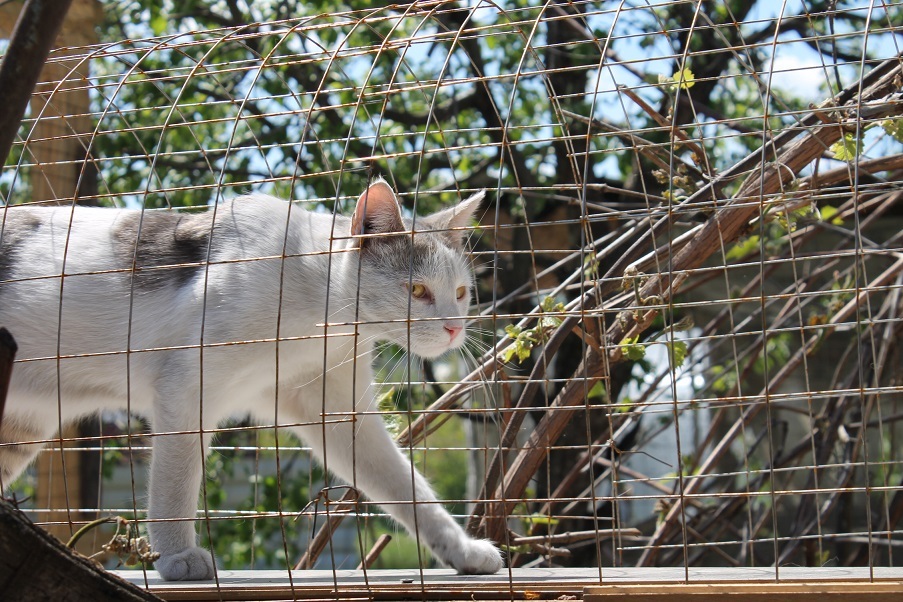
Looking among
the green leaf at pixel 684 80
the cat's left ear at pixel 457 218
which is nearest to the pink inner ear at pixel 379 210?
the cat's left ear at pixel 457 218

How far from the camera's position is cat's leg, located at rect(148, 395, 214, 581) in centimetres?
256

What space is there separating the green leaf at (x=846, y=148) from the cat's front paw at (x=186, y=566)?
199cm

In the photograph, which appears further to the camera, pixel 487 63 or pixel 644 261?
pixel 487 63

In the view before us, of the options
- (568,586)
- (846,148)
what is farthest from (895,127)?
(568,586)

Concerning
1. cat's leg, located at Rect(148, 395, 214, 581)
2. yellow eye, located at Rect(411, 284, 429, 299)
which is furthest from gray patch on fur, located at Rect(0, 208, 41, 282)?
yellow eye, located at Rect(411, 284, 429, 299)

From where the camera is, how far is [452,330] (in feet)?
8.91

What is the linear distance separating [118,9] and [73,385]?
11.3 feet

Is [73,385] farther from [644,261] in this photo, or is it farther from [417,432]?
[644,261]

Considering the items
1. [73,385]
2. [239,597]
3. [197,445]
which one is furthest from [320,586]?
[73,385]

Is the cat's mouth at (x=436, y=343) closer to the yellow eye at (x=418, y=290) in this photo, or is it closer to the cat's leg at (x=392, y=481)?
the yellow eye at (x=418, y=290)

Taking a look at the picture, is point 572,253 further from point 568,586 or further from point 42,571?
point 42,571

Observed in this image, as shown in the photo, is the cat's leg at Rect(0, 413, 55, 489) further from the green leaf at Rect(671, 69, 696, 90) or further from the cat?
the green leaf at Rect(671, 69, 696, 90)

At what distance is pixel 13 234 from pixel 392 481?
1475 mm

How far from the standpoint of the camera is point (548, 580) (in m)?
2.18
